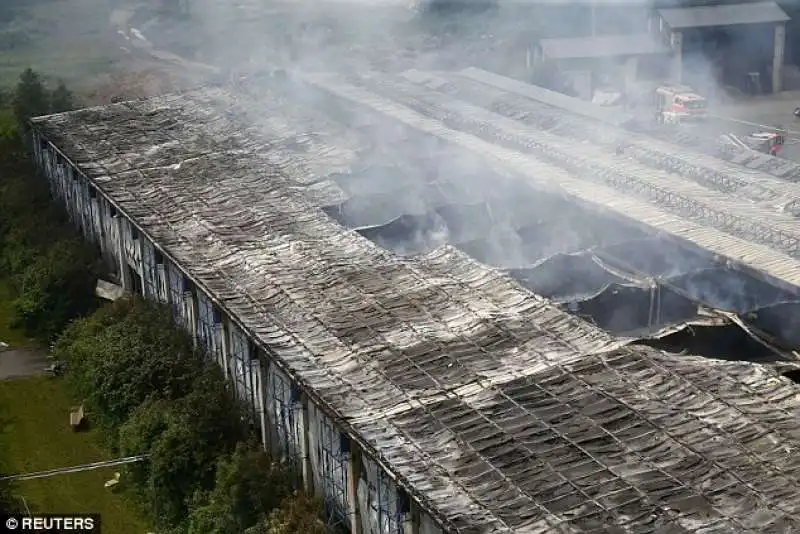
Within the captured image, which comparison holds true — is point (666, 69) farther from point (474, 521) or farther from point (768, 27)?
point (474, 521)

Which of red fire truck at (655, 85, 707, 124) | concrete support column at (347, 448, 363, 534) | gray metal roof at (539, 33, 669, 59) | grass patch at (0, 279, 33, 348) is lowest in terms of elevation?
grass patch at (0, 279, 33, 348)

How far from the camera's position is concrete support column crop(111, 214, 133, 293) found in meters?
18.2

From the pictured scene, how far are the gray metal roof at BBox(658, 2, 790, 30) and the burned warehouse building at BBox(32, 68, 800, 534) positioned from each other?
11973mm

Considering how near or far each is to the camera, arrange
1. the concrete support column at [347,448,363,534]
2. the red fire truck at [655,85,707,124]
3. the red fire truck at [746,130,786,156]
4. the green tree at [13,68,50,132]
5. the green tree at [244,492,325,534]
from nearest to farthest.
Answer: the concrete support column at [347,448,363,534]
the green tree at [244,492,325,534]
the red fire truck at [746,130,786,156]
the green tree at [13,68,50,132]
the red fire truck at [655,85,707,124]

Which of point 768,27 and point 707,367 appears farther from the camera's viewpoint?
point 768,27

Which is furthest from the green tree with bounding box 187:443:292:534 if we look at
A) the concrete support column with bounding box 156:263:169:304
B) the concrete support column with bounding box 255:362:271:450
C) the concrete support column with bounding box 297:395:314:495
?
the concrete support column with bounding box 156:263:169:304

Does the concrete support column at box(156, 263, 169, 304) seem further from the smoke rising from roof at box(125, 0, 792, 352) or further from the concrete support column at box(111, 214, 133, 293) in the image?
the smoke rising from roof at box(125, 0, 792, 352)

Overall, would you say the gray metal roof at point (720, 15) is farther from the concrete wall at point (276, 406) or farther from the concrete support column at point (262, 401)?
the concrete support column at point (262, 401)

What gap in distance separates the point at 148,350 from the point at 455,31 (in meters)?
24.2

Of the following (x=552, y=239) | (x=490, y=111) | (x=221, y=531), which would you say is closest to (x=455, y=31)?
(x=490, y=111)

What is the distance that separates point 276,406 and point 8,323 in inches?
344

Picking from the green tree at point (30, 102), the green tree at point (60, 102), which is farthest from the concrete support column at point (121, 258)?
the green tree at point (60, 102)

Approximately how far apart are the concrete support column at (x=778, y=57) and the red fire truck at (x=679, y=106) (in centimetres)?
504

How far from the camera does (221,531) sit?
11.7m
